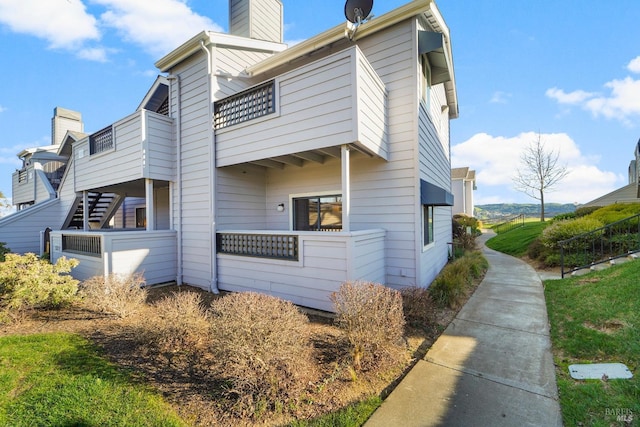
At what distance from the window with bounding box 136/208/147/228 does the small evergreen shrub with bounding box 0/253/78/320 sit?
8754mm

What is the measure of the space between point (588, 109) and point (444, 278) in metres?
17.8

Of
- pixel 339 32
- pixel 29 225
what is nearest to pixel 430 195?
pixel 339 32

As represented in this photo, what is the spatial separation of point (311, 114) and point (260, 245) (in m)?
3.27

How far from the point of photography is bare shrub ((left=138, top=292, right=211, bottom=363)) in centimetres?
391

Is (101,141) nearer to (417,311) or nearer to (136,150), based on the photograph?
(136,150)

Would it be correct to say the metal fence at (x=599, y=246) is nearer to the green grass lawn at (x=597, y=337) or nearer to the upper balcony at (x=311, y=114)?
the green grass lawn at (x=597, y=337)

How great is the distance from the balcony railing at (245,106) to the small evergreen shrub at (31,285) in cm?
500

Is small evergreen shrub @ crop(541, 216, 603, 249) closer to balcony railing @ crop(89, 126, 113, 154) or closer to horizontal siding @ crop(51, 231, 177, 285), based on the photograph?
horizontal siding @ crop(51, 231, 177, 285)

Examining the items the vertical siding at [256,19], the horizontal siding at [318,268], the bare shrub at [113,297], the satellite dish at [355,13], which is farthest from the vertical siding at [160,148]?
the satellite dish at [355,13]

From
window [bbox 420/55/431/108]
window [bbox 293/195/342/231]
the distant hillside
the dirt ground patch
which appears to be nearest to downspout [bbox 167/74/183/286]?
the dirt ground patch

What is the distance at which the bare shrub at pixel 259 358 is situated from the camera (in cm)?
277

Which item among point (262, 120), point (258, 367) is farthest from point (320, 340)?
point (262, 120)

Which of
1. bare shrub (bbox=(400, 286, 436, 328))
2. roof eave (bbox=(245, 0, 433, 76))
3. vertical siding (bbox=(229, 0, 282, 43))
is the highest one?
vertical siding (bbox=(229, 0, 282, 43))

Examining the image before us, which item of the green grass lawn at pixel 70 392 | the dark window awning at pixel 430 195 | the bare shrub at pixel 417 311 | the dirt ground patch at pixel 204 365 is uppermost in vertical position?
the dark window awning at pixel 430 195
